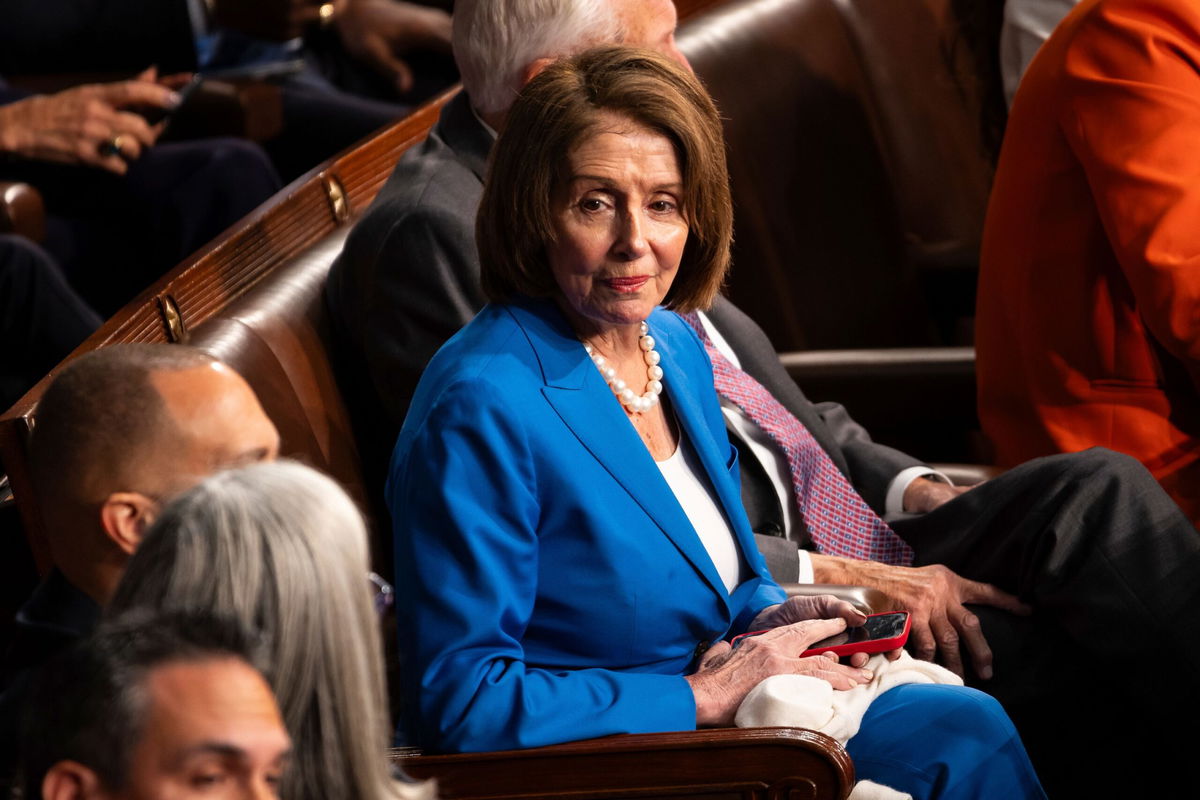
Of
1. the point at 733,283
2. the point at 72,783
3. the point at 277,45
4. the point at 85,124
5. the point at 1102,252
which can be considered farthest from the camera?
the point at 277,45

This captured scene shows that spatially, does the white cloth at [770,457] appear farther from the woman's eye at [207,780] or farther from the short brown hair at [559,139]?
the woman's eye at [207,780]

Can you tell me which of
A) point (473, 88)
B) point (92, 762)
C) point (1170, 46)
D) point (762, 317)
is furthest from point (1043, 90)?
point (92, 762)

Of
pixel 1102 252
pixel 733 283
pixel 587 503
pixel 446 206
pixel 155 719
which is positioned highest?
pixel 155 719

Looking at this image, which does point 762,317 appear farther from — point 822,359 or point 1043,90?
point 1043,90

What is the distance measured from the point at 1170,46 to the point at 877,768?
1.19 m

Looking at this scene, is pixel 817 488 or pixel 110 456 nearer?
pixel 110 456

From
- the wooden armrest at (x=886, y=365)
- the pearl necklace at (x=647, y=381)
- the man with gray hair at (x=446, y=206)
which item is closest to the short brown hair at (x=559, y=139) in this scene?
the pearl necklace at (x=647, y=381)

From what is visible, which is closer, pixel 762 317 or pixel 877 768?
pixel 877 768

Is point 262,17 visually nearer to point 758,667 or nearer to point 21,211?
point 21,211

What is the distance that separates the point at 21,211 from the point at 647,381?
4.79ft

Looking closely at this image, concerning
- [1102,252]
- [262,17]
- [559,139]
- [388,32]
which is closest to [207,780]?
[559,139]

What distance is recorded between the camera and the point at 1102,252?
2307 millimetres

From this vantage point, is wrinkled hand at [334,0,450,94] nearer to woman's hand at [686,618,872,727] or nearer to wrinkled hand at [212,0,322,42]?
wrinkled hand at [212,0,322,42]

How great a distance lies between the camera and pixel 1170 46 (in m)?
2.21
